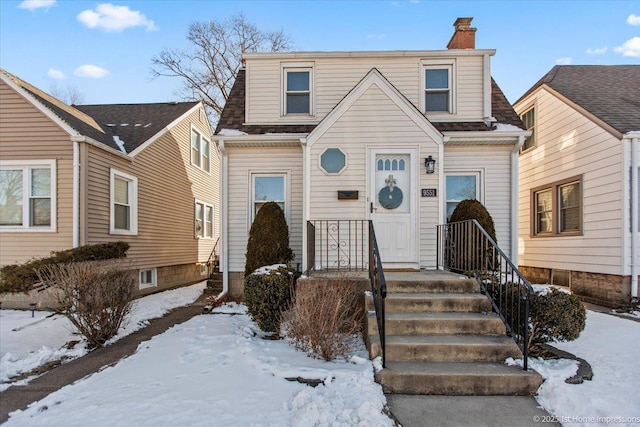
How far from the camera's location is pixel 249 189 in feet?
27.4

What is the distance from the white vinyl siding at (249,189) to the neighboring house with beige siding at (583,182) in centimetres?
673

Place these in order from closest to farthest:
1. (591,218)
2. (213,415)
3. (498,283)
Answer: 1. (213,415)
2. (498,283)
3. (591,218)

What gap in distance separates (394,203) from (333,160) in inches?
60.3

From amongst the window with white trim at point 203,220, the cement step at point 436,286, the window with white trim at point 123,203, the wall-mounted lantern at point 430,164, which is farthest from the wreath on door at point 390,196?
the window with white trim at point 203,220

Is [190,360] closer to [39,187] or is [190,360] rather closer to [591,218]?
[39,187]

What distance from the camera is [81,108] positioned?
40.2ft

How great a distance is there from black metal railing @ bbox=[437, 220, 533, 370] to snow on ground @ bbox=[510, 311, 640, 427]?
1.15 feet

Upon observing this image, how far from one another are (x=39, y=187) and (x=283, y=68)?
6.12 metres

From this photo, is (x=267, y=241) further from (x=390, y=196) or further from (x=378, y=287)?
(x=378, y=287)

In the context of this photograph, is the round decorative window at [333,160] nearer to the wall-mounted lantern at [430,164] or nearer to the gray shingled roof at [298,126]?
the gray shingled roof at [298,126]

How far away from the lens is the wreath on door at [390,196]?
729 cm

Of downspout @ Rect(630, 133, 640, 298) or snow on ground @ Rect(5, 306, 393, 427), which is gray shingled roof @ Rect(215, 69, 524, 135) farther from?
snow on ground @ Rect(5, 306, 393, 427)

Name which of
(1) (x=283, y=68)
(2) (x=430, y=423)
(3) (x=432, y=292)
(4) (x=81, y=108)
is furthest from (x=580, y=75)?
(4) (x=81, y=108)

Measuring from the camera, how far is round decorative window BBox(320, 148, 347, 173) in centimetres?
736
